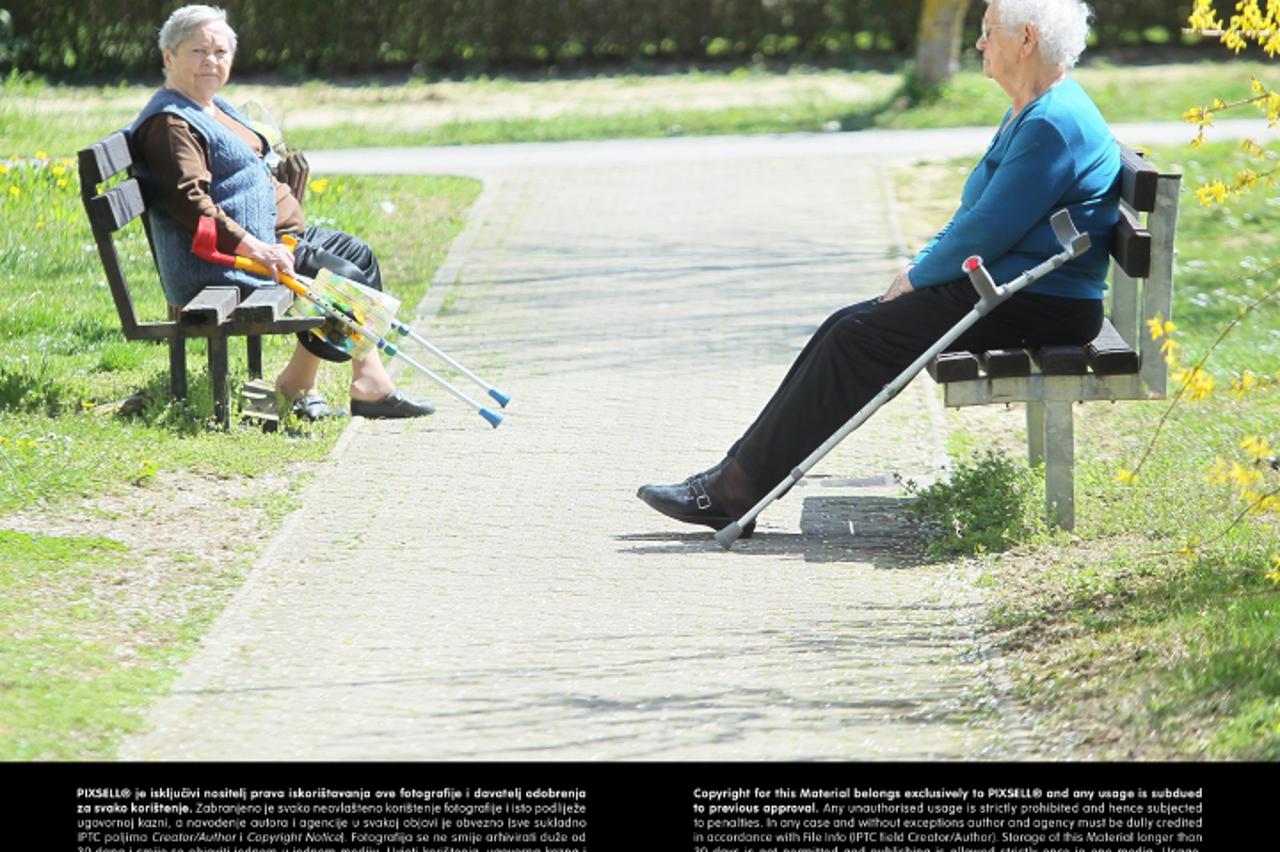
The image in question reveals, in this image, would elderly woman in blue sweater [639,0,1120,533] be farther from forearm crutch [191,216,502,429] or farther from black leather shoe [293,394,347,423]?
Answer: black leather shoe [293,394,347,423]

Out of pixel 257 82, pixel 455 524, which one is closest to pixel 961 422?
pixel 455 524

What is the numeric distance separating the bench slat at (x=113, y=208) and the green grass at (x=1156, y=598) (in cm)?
335

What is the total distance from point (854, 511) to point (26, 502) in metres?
2.83

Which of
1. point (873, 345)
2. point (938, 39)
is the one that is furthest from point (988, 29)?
point (938, 39)

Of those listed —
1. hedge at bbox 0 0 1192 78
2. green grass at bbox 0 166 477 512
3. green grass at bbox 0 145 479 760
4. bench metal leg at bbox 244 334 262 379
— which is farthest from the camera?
hedge at bbox 0 0 1192 78

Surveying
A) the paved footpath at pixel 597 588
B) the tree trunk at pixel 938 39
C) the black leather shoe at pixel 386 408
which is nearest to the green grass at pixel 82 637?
the paved footpath at pixel 597 588

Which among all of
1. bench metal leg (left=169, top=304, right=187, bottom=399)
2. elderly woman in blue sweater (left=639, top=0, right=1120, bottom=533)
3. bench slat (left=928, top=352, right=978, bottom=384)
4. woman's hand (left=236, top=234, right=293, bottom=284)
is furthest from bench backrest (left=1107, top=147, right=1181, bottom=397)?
bench metal leg (left=169, top=304, right=187, bottom=399)

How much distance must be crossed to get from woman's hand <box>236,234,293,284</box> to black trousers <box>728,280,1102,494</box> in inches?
90.1

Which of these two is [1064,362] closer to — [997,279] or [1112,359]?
[1112,359]

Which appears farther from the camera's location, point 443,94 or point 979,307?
point 443,94

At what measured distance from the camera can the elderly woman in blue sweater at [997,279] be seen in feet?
20.5

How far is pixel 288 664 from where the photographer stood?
5176 mm

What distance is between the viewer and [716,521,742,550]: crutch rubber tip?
247 inches

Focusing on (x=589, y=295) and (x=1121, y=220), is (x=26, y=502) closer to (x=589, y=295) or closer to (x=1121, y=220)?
(x=1121, y=220)
